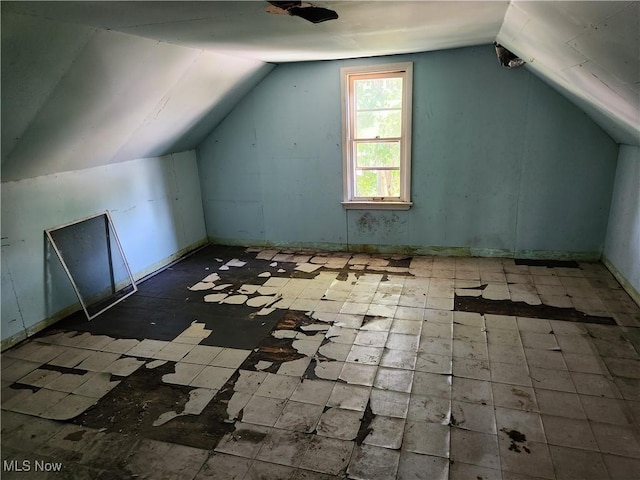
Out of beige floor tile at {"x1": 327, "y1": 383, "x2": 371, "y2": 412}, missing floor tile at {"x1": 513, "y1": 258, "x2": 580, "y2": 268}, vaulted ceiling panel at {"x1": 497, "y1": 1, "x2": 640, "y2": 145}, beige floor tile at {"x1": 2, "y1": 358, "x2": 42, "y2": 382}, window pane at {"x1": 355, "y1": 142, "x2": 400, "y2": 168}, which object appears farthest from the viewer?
window pane at {"x1": 355, "y1": 142, "x2": 400, "y2": 168}

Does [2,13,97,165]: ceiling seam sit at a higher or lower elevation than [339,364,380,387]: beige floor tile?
higher

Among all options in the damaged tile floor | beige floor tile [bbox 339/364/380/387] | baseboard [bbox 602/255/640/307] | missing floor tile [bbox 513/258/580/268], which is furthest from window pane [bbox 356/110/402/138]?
beige floor tile [bbox 339/364/380/387]

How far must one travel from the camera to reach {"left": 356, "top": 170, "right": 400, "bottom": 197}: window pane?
492cm

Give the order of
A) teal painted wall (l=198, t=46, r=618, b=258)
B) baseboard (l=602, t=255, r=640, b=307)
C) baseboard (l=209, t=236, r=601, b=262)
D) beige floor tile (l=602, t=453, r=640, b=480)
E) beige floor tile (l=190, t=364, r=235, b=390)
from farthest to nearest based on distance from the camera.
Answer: baseboard (l=209, t=236, r=601, b=262) < teal painted wall (l=198, t=46, r=618, b=258) < baseboard (l=602, t=255, r=640, b=307) < beige floor tile (l=190, t=364, r=235, b=390) < beige floor tile (l=602, t=453, r=640, b=480)

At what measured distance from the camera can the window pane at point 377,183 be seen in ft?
16.1

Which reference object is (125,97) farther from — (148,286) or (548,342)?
(548,342)

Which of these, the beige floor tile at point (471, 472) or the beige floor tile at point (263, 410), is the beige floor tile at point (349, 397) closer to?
the beige floor tile at point (263, 410)

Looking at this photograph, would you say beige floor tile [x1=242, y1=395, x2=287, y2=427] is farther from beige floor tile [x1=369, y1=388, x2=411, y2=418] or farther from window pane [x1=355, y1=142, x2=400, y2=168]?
window pane [x1=355, y1=142, x2=400, y2=168]

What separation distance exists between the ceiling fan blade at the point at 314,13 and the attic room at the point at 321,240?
3cm

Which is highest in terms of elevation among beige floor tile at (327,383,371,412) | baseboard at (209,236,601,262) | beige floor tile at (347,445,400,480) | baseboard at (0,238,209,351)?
baseboard at (209,236,601,262)

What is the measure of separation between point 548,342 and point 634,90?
181 centimetres

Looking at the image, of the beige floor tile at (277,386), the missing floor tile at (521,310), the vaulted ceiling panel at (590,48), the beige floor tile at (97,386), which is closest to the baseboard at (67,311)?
the beige floor tile at (97,386)
